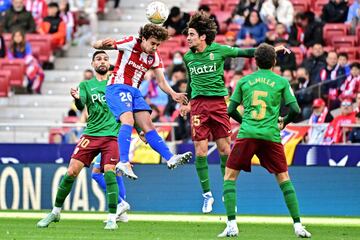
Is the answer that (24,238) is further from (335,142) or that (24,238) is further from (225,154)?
(335,142)

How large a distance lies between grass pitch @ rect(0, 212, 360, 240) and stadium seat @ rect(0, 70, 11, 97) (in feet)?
29.3

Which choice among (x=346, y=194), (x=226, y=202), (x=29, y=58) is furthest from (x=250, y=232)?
(x=29, y=58)

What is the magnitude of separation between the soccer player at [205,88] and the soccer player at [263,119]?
221cm

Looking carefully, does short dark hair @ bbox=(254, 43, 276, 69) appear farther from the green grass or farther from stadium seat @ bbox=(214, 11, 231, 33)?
stadium seat @ bbox=(214, 11, 231, 33)

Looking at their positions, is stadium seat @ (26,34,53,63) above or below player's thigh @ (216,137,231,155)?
below

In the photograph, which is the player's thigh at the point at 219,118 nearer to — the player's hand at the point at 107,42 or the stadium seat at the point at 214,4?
the player's hand at the point at 107,42

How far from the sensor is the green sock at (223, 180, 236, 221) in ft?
55.8

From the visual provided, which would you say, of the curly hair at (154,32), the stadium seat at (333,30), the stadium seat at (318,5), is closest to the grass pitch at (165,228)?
the curly hair at (154,32)

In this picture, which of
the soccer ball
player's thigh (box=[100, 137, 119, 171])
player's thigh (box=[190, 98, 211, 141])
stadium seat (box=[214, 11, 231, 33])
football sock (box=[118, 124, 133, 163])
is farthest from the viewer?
stadium seat (box=[214, 11, 231, 33])

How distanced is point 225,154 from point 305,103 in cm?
695

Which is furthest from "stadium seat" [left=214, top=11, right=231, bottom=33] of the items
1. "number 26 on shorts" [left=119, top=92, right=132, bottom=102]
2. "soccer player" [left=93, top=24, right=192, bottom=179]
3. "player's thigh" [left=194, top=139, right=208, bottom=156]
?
"number 26 on shorts" [left=119, top=92, right=132, bottom=102]

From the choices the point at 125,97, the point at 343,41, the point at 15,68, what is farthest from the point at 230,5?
the point at 125,97

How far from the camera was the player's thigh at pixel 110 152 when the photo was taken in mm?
18812

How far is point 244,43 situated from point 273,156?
39.1 feet
